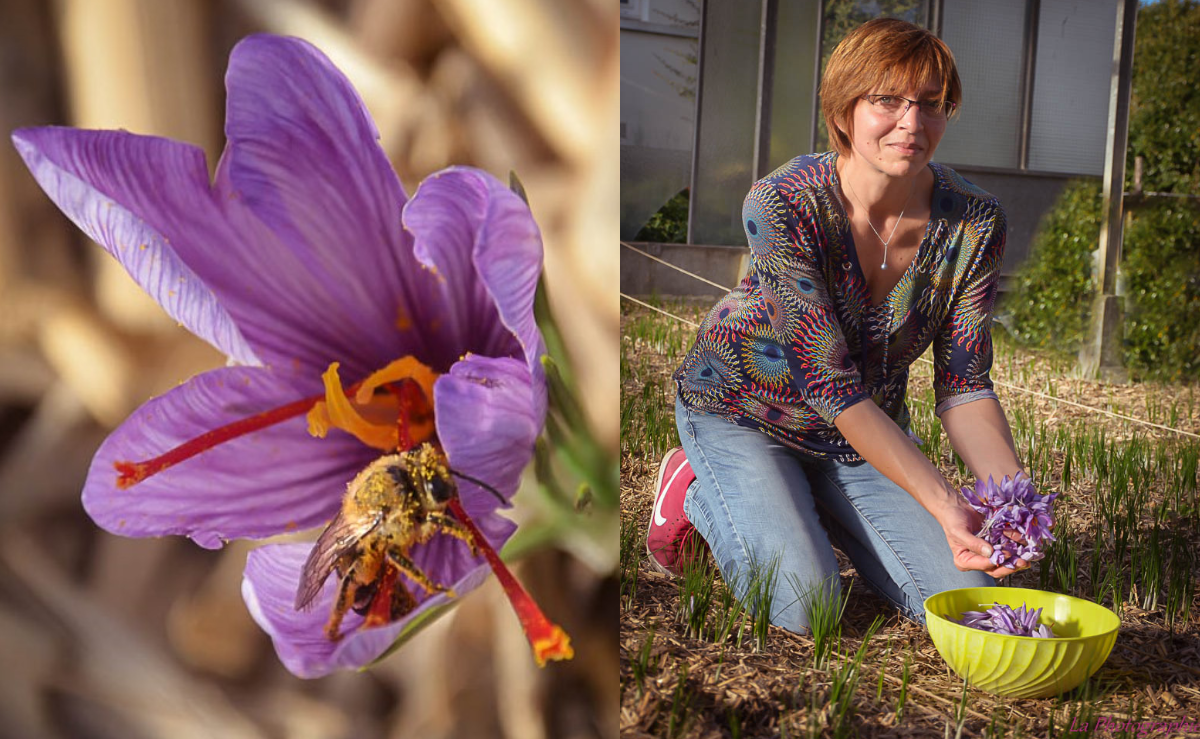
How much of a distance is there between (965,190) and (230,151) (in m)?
A: 1.56

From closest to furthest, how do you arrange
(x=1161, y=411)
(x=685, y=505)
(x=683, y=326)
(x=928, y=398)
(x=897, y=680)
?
(x=897, y=680)
(x=685, y=505)
(x=928, y=398)
(x=1161, y=411)
(x=683, y=326)

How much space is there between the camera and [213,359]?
0.92 meters

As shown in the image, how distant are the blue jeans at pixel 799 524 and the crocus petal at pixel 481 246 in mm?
1111

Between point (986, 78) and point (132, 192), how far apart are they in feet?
22.0

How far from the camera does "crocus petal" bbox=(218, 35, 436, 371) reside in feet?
2.93

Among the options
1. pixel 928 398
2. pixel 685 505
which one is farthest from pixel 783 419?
pixel 928 398

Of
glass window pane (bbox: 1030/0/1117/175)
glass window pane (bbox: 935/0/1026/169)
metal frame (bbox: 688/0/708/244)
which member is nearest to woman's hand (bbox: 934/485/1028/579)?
metal frame (bbox: 688/0/708/244)

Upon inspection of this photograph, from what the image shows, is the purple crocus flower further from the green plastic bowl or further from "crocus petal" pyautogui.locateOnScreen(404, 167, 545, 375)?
the green plastic bowl

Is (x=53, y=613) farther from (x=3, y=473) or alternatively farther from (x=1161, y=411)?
(x=1161, y=411)

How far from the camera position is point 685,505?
2.24 m

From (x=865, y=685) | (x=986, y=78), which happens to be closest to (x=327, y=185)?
(x=865, y=685)

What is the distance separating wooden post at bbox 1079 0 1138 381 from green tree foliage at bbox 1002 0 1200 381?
8cm

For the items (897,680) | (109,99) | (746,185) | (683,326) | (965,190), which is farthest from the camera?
(746,185)

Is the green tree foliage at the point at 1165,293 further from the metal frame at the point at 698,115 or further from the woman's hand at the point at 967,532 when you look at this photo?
the woman's hand at the point at 967,532
